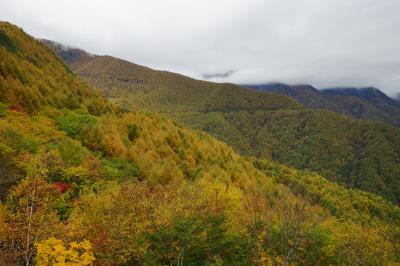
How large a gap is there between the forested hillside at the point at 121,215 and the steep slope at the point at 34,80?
0.83 m

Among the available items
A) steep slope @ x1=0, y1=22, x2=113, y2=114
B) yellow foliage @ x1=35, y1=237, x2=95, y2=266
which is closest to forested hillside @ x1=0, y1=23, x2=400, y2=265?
yellow foliage @ x1=35, y1=237, x2=95, y2=266

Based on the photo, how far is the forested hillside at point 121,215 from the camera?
2152cm

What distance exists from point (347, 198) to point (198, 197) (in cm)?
10378

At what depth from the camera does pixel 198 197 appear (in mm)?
29203

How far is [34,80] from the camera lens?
53.3m

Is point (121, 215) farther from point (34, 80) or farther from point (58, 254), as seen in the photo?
point (34, 80)

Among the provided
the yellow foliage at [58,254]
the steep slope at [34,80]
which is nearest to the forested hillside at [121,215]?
the yellow foliage at [58,254]

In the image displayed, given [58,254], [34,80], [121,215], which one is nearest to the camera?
[58,254]

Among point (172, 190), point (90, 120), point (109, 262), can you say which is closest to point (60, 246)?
point (109, 262)

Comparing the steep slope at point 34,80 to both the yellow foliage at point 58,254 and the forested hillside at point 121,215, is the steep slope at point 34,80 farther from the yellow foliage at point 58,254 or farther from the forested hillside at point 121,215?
the yellow foliage at point 58,254

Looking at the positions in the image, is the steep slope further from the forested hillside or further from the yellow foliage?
the yellow foliage

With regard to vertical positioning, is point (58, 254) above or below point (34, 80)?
below

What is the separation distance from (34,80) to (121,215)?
37040mm

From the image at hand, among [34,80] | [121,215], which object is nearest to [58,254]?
[121,215]
